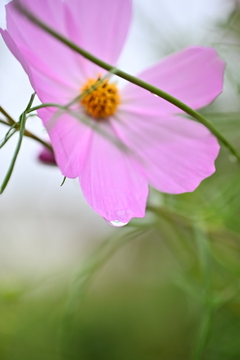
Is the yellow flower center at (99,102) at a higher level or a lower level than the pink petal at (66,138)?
higher

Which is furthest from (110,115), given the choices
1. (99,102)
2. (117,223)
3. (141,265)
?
(141,265)

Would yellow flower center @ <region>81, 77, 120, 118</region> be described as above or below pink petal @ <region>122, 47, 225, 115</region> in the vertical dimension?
above

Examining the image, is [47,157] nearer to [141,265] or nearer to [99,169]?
[99,169]

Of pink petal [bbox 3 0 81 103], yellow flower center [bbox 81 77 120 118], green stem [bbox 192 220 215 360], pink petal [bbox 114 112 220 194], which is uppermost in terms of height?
pink petal [bbox 3 0 81 103]

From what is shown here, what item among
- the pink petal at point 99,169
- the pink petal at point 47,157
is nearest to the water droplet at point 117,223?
the pink petal at point 99,169

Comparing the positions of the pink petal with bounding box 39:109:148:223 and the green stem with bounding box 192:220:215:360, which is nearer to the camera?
the pink petal with bounding box 39:109:148:223

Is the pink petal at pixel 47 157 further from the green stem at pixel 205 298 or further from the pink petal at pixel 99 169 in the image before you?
the green stem at pixel 205 298

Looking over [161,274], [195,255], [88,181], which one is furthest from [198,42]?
[161,274]

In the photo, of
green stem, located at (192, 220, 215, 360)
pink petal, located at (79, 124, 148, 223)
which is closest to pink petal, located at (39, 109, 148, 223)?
pink petal, located at (79, 124, 148, 223)

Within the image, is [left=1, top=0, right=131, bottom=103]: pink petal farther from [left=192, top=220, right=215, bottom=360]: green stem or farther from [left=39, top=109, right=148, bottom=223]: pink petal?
[left=192, top=220, right=215, bottom=360]: green stem
